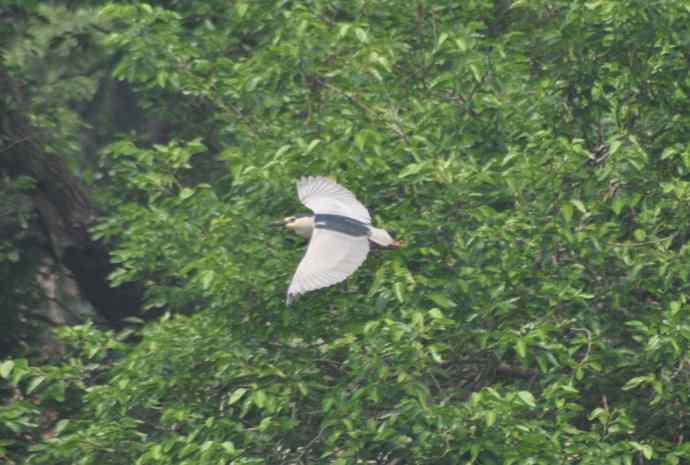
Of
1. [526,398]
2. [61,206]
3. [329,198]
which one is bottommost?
[526,398]

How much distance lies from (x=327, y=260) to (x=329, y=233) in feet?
0.85

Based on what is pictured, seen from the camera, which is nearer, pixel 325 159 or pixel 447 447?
pixel 447 447

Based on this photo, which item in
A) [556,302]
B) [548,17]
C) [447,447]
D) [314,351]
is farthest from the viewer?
[548,17]

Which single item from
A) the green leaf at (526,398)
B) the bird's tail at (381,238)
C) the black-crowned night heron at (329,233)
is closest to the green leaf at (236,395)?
the black-crowned night heron at (329,233)

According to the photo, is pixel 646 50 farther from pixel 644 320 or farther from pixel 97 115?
pixel 97 115

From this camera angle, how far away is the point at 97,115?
12.8 meters

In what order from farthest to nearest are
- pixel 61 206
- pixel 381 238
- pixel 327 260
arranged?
pixel 61 206 → pixel 381 238 → pixel 327 260

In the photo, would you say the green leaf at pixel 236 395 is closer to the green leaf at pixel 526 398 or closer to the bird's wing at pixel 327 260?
the bird's wing at pixel 327 260

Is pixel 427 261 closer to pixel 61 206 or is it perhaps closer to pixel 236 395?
pixel 236 395

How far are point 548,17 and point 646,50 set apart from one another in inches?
40.7

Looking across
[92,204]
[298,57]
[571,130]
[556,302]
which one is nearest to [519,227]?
[556,302]

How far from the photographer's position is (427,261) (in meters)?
5.82

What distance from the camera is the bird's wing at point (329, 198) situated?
589 cm

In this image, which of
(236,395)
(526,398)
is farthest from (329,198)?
(526,398)
